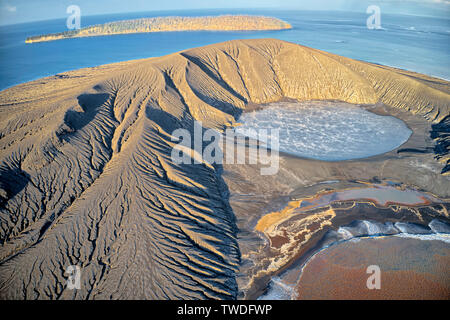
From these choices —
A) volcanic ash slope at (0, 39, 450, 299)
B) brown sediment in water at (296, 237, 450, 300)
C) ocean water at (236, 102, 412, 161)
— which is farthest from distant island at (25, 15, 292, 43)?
brown sediment in water at (296, 237, 450, 300)

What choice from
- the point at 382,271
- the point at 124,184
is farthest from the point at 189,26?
the point at 382,271

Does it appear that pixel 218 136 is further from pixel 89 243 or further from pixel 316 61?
pixel 316 61

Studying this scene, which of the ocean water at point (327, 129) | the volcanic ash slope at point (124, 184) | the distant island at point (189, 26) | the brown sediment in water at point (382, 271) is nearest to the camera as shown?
the volcanic ash slope at point (124, 184)

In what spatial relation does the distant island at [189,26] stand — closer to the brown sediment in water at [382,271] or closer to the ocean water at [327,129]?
the ocean water at [327,129]

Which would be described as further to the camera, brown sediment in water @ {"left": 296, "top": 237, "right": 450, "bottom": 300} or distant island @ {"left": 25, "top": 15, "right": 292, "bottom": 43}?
distant island @ {"left": 25, "top": 15, "right": 292, "bottom": 43}

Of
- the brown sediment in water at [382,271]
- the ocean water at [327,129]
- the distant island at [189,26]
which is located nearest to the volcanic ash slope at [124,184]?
the ocean water at [327,129]

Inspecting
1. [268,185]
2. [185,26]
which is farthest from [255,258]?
[185,26]

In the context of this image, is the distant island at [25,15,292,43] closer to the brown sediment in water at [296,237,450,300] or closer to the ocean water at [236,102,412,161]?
the ocean water at [236,102,412,161]
